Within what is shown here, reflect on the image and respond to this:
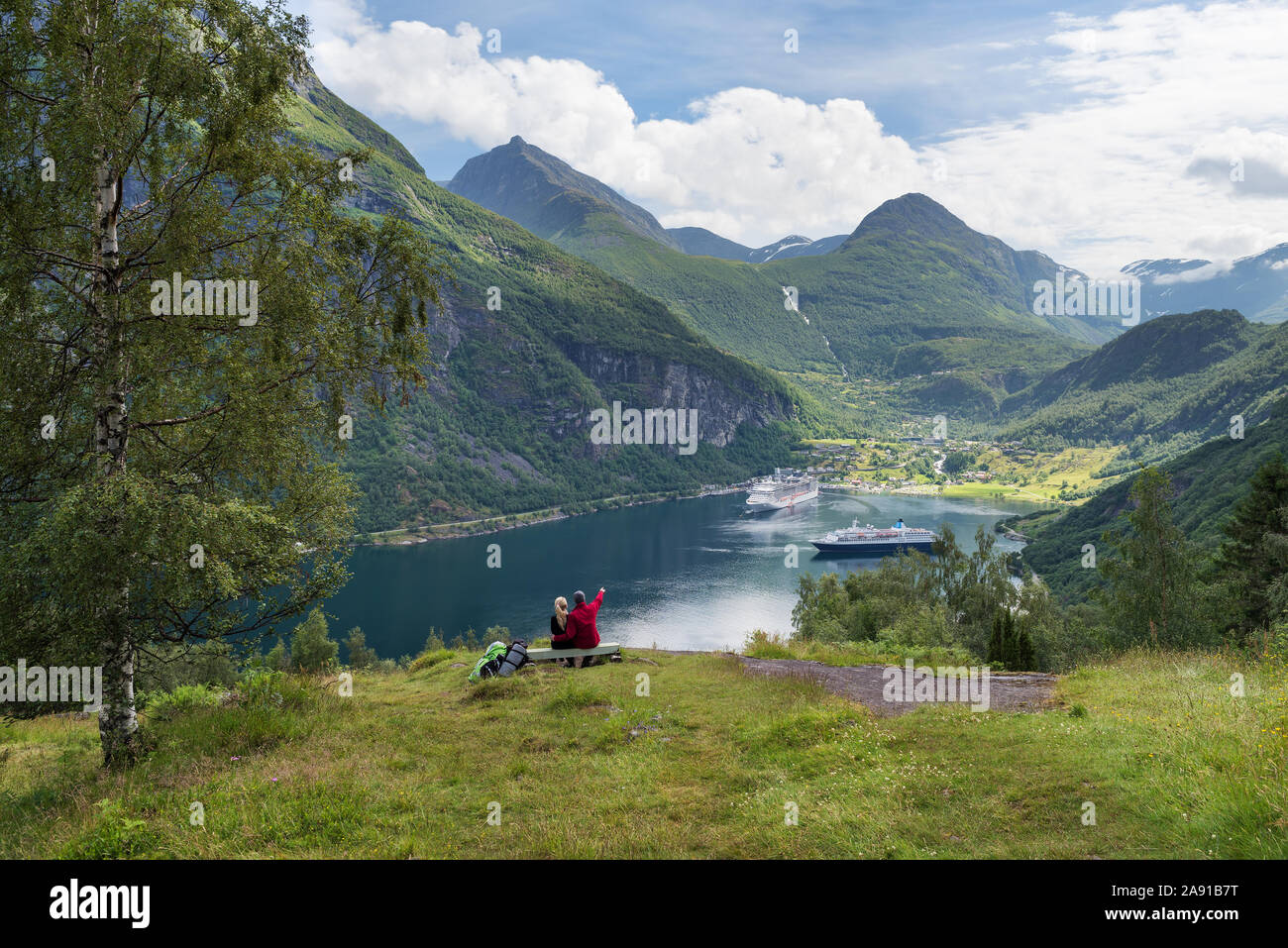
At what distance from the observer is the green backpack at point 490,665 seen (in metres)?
13.2

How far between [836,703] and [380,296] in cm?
1055

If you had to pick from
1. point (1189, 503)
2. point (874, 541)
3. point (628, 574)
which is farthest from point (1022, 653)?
point (1189, 503)

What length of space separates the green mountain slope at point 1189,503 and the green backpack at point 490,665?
76.5 meters

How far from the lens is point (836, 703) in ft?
32.8

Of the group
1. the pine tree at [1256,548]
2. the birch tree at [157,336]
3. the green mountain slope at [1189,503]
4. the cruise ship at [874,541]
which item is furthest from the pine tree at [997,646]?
the cruise ship at [874,541]

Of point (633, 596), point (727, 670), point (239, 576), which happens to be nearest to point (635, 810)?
point (239, 576)

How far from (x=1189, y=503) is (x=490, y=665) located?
11391cm

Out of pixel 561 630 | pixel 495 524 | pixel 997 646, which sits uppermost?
pixel 561 630

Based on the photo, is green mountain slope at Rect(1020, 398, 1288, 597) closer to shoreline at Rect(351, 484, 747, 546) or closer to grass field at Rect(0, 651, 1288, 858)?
grass field at Rect(0, 651, 1288, 858)

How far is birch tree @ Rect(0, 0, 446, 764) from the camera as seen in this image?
7.93 meters

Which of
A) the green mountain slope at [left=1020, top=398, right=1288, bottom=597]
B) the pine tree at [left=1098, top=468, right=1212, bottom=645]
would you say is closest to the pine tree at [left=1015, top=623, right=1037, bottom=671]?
the pine tree at [left=1098, top=468, right=1212, bottom=645]

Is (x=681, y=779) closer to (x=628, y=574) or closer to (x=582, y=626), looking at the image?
(x=582, y=626)

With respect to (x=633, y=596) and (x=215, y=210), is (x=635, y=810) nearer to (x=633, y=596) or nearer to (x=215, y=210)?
(x=215, y=210)

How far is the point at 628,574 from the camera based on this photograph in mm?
100625
